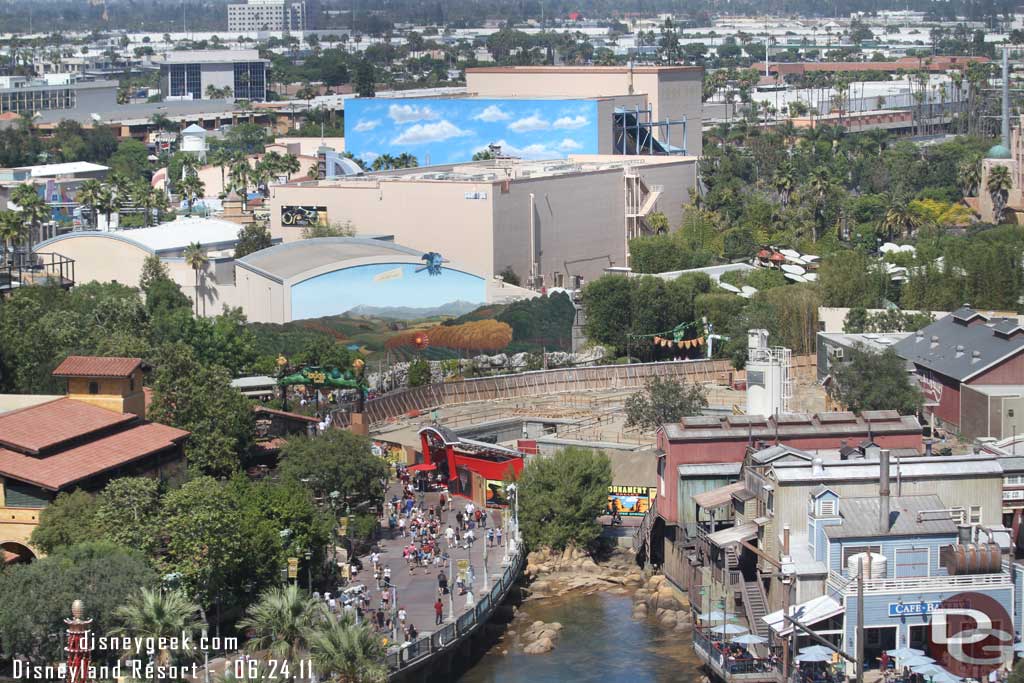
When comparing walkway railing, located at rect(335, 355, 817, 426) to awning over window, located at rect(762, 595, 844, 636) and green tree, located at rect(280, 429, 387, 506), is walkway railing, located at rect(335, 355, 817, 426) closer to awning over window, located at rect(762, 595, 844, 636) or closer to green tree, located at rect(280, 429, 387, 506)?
green tree, located at rect(280, 429, 387, 506)

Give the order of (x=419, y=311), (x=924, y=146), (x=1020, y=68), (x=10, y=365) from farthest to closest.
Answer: (x=1020, y=68) → (x=924, y=146) → (x=419, y=311) → (x=10, y=365)

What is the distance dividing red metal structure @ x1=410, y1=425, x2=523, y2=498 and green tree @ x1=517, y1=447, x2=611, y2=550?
2694 millimetres

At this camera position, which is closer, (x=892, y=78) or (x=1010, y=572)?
(x=1010, y=572)

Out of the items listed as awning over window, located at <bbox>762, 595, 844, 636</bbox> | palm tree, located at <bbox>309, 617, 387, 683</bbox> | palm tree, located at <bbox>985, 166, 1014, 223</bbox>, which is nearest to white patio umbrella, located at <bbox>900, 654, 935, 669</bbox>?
awning over window, located at <bbox>762, 595, 844, 636</bbox>

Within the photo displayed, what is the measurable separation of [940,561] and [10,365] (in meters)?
23.6

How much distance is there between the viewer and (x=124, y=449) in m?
37.2

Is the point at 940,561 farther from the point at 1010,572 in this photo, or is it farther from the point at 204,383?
the point at 204,383

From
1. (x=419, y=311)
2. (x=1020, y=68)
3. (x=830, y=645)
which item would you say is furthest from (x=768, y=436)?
(x=1020, y=68)

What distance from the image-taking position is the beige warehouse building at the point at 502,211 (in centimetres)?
7344

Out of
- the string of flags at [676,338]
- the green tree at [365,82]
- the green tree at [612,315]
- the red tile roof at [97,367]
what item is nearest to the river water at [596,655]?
the red tile roof at [97,367]

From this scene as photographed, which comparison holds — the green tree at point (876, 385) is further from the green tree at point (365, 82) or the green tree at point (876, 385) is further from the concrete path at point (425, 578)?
the green tree at point (365, 82)

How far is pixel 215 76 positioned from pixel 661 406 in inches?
5559

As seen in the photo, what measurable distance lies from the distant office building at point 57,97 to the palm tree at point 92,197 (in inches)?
2712

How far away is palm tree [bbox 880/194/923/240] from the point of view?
8550cm
